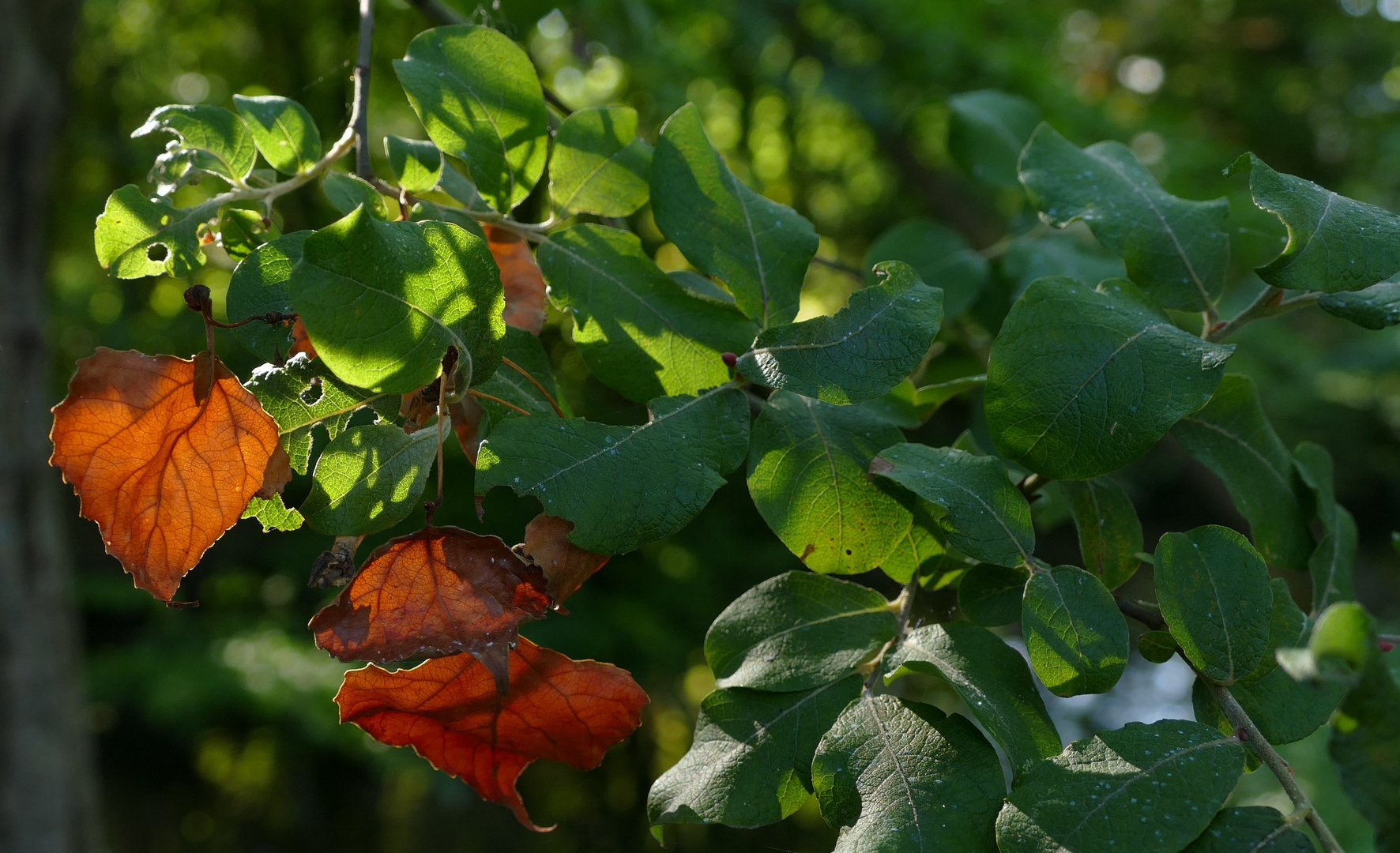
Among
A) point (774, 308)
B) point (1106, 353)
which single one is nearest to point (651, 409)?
point (774, 308)

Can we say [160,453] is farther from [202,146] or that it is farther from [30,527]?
[30,527]

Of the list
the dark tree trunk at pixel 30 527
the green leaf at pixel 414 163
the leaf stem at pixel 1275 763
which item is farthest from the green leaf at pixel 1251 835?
the dark tree trunk at pixel 30 527

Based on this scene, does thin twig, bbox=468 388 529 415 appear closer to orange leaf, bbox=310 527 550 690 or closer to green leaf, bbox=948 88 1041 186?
orange leaf, bbox=310 527 550 690

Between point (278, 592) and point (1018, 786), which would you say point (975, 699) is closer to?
point (1018, 786)

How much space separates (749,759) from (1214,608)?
0.21 meters

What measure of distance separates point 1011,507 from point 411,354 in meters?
0.26

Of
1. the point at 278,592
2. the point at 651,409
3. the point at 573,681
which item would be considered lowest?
the point at 278,592

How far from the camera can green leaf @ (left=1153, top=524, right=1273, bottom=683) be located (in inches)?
15.4

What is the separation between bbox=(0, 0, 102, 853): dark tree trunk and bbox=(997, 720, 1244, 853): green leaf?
2281 millimetres

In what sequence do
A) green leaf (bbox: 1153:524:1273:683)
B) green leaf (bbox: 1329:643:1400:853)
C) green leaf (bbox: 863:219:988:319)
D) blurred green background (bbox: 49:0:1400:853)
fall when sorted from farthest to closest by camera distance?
blurred green background (bbox: 49:0:1400:853) → green leaf (bbox: 863:219:988:319) → green leaf (bbox: 1153:524:1273:683) → green leaf (bbox: 1329:643:1400:853)

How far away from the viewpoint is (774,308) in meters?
0.46

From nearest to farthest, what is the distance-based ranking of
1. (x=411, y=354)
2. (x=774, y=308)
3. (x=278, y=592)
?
(x=411, y=354)
(x=774, y=308)
(x=278, y=592)

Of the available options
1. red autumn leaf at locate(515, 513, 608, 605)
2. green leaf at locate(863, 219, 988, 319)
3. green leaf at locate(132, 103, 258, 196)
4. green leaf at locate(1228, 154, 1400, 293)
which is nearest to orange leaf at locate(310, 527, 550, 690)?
red autumn leaf at locate(515, 513, 608, 605)

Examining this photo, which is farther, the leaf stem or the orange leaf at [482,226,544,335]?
the orange leaf at [482,226,544,335]
